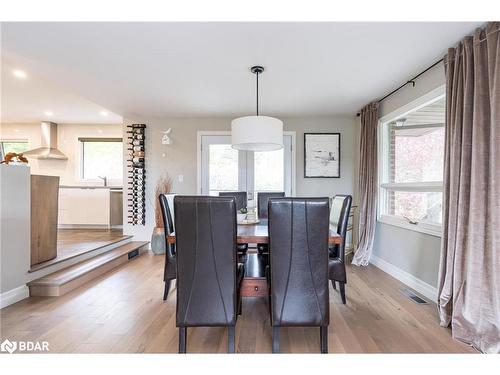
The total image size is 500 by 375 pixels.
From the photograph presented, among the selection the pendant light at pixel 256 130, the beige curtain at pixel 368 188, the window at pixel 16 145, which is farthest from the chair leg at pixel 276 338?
the window at pixel 16 145

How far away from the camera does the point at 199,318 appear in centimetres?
158

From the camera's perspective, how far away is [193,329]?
2002 millimetres

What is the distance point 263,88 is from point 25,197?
9.32 feet

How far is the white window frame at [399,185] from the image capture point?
2.53 meters

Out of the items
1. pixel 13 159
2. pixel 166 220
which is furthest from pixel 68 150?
pixel 166 220

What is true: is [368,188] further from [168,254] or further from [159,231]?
[159,231]

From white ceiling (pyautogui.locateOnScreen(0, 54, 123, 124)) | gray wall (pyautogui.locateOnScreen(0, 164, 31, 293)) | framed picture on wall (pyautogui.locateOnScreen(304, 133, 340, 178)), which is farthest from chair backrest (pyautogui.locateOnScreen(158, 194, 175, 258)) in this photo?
framed picture on wall (pyautogui.locateOnScreen(304, 133, 340, 178))

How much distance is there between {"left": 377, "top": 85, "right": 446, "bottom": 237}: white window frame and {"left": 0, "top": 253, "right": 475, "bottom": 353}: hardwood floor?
29.2 inches

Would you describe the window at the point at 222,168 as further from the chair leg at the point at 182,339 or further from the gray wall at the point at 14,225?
the chair leg at the point at 182,339

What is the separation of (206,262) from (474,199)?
1951 mm

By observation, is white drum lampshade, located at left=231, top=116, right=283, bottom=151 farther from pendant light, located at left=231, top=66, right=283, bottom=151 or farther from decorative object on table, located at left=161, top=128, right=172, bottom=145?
decorative object on table, located at left=161, top=128, right=172, bottom=145

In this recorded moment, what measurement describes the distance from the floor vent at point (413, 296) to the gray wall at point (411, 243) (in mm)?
181

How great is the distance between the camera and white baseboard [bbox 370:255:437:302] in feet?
8.30
